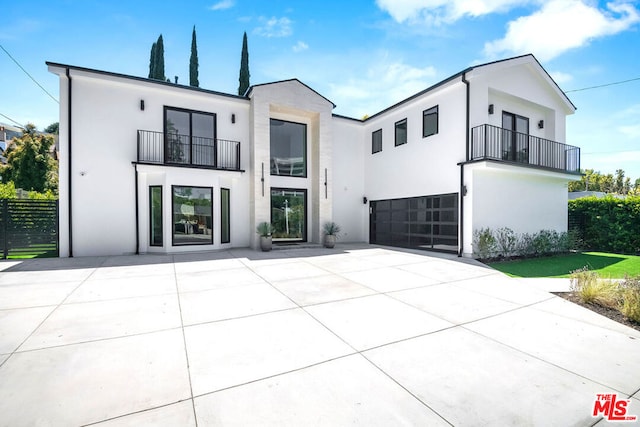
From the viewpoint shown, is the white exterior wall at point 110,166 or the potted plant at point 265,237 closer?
the white exterior wall at point 110,166

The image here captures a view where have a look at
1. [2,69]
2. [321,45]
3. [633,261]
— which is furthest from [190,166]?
[633,261]

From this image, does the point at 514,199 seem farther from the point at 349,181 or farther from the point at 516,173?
the point at 349,181

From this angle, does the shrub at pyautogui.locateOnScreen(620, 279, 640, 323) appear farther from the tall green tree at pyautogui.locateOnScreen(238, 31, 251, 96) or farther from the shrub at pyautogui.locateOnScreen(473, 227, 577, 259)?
the tall green tree at pyautogui.locateOnScreen(238, 31, 251, 96)

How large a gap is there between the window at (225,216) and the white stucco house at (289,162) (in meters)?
0.06

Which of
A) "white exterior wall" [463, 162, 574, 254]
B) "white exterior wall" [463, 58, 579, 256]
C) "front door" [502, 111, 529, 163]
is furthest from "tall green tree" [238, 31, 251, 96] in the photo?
"white exterior wall" [463, 162, 574, 254]

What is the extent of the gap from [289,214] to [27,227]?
8811 mm

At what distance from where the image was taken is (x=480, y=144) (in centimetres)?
949

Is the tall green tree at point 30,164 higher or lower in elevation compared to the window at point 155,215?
higher

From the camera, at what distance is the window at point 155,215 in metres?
10.2

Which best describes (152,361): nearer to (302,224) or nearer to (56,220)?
(56,220)

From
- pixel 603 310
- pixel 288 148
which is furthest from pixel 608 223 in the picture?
pixel 288 148

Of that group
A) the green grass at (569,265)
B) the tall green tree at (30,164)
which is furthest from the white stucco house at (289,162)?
the tall green tree at (30,164)

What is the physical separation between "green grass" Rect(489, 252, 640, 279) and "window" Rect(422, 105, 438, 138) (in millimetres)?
5304

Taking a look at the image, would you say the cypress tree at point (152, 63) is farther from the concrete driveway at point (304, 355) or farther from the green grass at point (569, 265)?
the green grass at point (569, 265)
